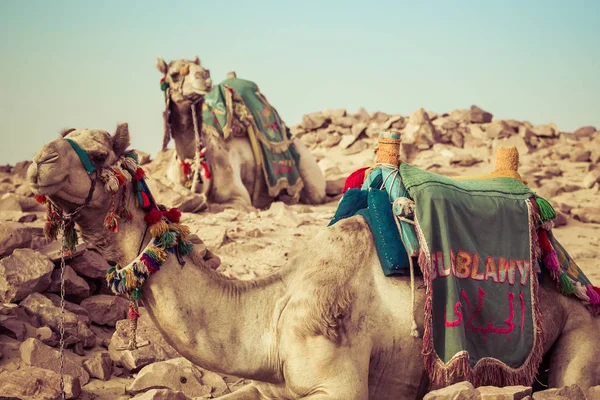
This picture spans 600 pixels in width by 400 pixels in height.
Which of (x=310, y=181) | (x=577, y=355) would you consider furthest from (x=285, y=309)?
(x=310, y=181)

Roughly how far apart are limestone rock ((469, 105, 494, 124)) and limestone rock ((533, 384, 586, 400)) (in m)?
16.8

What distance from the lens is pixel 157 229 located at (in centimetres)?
425

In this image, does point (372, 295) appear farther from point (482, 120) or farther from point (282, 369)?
point (482, 120)

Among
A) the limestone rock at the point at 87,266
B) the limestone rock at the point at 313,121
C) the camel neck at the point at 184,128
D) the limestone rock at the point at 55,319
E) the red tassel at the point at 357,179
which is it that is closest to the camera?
the red tassel at the point at 357,179

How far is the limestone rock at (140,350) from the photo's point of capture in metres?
5.73

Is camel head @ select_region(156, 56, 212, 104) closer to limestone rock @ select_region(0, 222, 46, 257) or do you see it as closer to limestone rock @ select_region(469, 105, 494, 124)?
limestone rock @ select_region(0, 222, 46, 257)

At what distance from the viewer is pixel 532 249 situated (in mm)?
4848

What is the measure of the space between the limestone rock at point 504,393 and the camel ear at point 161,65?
310 inches

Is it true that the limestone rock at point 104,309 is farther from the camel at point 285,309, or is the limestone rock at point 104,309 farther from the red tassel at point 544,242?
the red tassel at point 544,242

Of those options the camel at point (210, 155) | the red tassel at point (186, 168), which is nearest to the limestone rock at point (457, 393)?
the camel at point (210, 155)

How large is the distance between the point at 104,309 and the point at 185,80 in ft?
16.3

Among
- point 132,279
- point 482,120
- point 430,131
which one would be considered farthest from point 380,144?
point 482,120

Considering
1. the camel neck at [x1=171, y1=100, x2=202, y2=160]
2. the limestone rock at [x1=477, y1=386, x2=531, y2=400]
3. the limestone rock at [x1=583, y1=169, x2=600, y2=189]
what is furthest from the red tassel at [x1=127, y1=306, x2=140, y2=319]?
the limestone rock at [x1=583, y1=169, x2=600, y2=189]

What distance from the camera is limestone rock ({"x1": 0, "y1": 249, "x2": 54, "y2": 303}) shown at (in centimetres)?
599
